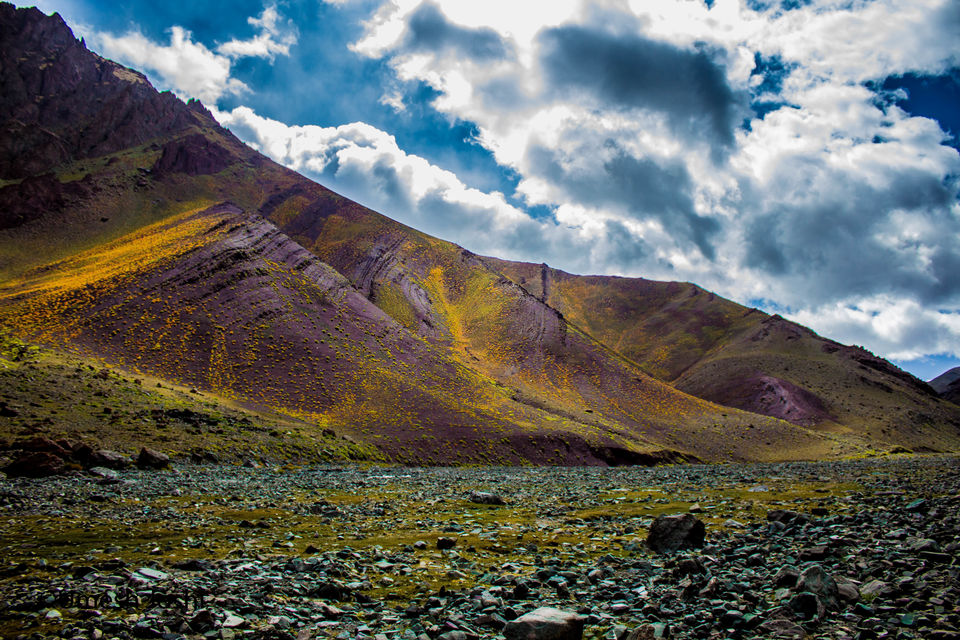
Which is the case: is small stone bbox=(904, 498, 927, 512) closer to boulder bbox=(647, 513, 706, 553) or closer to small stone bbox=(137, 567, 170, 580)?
boulder bbox=(647, 513, 706, 553)

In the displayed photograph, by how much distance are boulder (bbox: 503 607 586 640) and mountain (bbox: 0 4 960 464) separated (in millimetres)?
43059

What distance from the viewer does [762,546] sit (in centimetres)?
1311

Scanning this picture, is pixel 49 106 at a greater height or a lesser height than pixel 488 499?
greater

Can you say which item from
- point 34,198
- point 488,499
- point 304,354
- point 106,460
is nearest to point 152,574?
point 488,499

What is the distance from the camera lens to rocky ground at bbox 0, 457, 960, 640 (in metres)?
7.62

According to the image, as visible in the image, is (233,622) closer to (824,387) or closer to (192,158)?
(824,387)

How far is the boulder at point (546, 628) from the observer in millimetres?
7109

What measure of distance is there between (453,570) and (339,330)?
81219 millimetres

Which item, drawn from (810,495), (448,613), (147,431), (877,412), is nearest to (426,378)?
(147,431)

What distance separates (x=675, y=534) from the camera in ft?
45.2

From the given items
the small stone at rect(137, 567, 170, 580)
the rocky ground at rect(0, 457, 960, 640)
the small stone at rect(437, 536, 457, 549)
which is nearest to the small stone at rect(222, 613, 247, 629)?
the rocky ground at rect(0, 457, 960, 640)

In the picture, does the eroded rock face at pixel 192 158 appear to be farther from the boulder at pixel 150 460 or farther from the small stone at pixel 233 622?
the small stone at pixel 233 622

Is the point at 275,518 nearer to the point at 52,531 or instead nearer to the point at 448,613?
the point at 52,531

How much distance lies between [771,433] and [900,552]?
359 ft
